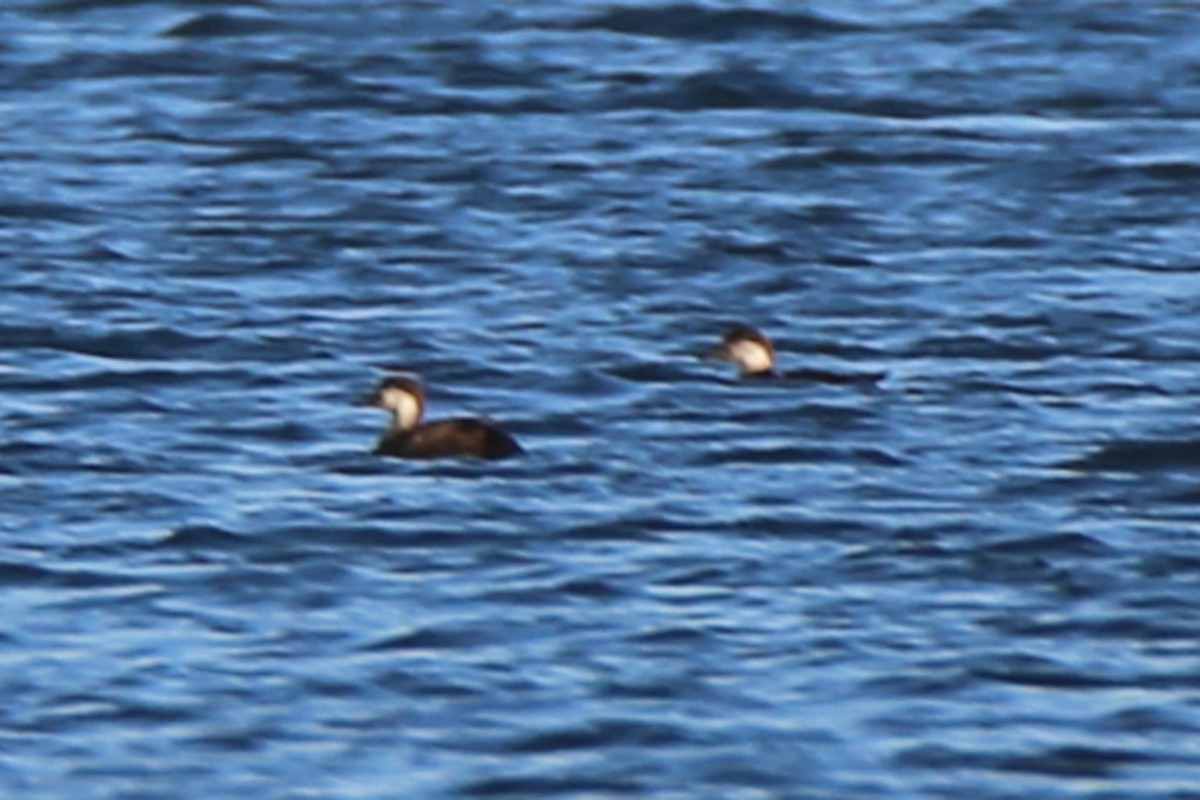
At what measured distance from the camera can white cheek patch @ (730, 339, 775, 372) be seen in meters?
15.4

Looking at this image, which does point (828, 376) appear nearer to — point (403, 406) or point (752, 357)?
point (752, 357)

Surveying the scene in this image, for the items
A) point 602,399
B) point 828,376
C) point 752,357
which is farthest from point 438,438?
point 828,376

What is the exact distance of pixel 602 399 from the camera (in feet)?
50.4

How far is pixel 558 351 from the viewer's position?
53.1 feet

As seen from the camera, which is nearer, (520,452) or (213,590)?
(213,590)

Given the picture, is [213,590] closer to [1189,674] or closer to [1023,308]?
[1189,674]

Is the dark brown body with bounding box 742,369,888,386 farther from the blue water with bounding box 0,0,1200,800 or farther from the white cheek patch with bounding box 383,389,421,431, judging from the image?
the white cheek patch with bounding box 383,389,421,431

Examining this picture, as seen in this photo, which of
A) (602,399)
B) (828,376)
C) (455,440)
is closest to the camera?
(455,440)

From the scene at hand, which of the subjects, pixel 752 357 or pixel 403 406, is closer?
pixel 403 406

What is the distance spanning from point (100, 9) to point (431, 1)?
2084 millimetres

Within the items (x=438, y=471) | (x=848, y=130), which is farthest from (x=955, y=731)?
(x=848, y=130)

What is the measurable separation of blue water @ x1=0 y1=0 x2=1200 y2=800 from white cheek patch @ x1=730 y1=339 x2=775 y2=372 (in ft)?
0.32

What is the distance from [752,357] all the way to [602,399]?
0.62m

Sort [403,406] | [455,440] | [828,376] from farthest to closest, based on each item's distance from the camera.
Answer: [828,376]
[403,406]
[455,440]
